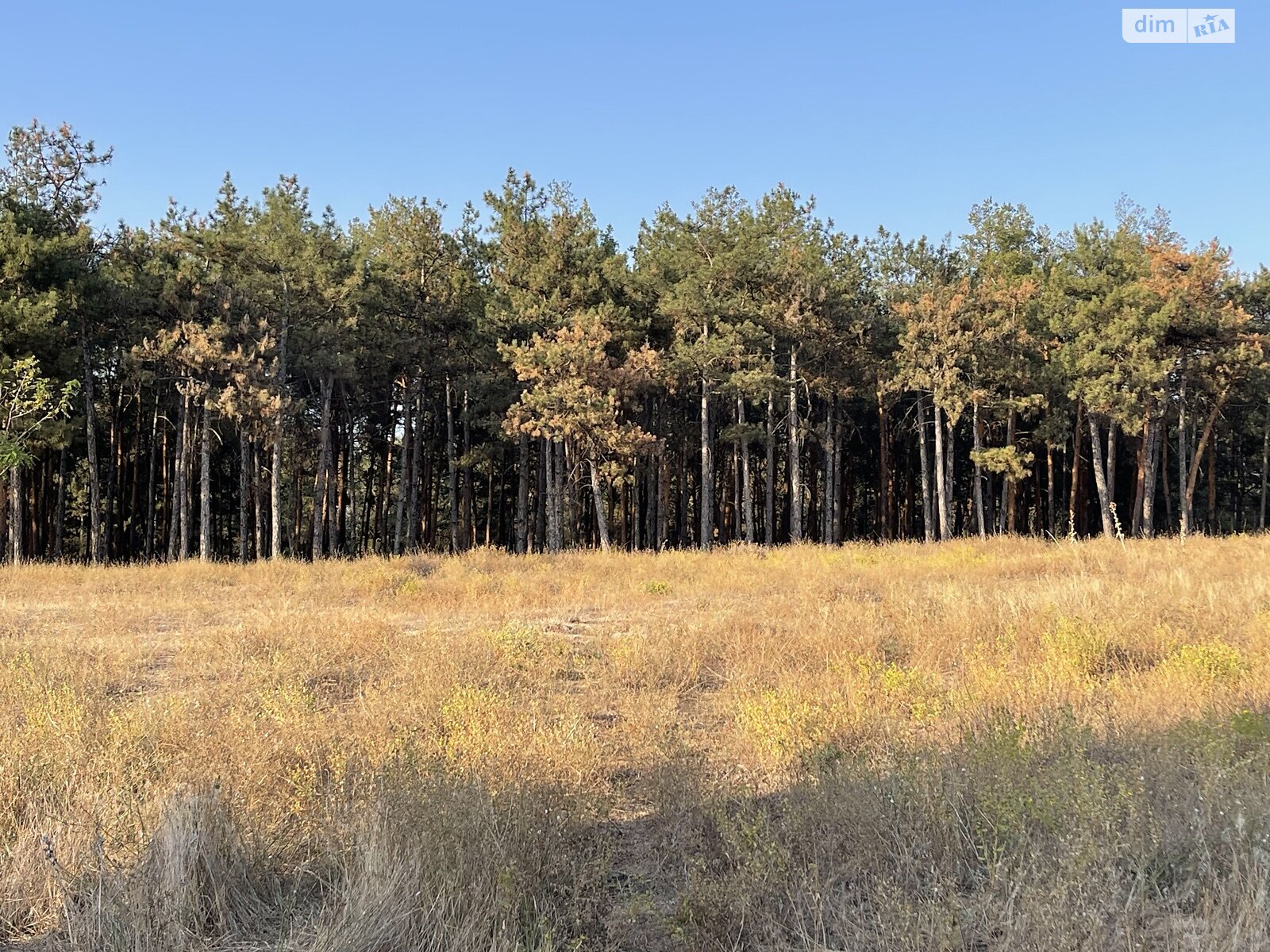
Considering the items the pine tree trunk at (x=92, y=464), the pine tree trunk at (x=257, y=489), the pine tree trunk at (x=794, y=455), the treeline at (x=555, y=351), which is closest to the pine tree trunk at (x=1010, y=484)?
the treeline at (x=555, y=351)

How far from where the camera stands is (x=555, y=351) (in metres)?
22.5

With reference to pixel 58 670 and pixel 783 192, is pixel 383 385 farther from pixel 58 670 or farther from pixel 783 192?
pixel 58 670

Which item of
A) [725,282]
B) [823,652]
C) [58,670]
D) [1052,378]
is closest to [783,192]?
[725,282]

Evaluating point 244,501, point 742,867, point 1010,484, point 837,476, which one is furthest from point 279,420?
point 1010,484

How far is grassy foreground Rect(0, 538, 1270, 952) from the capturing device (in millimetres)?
2756

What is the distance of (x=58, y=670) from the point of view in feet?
21.2

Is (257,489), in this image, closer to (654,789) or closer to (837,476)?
(837,476)

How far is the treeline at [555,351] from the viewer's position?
2273cm

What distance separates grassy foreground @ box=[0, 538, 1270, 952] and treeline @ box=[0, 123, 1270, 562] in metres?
15.5

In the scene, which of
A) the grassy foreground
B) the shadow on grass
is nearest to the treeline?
the grassy foreground

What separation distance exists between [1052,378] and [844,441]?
448 inches

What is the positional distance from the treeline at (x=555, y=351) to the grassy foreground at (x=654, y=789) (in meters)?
15.5

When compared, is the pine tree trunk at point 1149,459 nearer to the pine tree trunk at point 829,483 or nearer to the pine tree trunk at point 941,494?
the pine tree trunk at point 941,494

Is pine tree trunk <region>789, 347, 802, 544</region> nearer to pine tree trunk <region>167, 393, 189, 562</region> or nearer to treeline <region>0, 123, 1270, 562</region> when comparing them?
treeline <region>0, 123, 1270, 562</region>
